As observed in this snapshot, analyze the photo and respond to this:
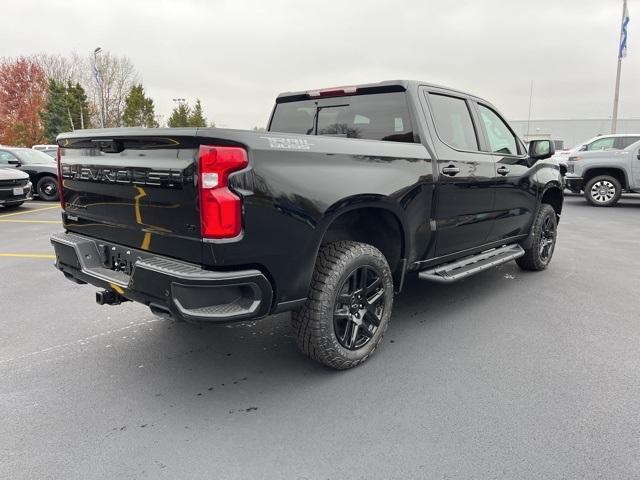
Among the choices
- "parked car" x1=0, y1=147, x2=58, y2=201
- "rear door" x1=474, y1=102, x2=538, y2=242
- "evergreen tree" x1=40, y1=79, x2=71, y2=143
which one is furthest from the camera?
"evergreen tree" x1=40, y1=79, x2=71, y2=143

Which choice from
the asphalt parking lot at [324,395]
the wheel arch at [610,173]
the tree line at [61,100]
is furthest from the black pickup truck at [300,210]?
the tree line at [61,100]

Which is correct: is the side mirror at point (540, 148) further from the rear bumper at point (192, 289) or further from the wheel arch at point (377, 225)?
the rear bumper at point (192, 289)

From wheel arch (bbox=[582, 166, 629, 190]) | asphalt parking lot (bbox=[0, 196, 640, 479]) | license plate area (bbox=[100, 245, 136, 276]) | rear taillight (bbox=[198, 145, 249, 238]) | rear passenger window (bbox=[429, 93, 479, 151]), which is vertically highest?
rear passenger window (bbox=[429, 93, 479, 151])

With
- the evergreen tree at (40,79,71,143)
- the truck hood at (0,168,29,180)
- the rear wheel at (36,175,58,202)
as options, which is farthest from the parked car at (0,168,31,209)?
the evergreen tree at (40,79,71,143)

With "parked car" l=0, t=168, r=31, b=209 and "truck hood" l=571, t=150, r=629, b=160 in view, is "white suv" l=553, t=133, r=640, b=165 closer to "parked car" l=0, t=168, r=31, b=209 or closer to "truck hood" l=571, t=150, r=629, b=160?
"truck hood" l=571, t=150, r=629, b=160

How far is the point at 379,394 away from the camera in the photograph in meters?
2.89

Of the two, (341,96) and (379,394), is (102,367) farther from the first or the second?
(341,96)

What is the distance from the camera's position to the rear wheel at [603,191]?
12.3 m

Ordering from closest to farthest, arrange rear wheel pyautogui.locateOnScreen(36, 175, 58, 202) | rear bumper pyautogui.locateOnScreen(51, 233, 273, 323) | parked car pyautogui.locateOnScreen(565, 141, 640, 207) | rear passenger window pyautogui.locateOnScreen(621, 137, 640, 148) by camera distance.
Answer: rear bumper pyautogui.locateOnScreen(51, 233, 273, 323), parked car pyautogui.locateOnScreen(565, 141, 640, 207), rear passenger window pyautogui.locateOnScreen(621, 137, 640, 148), rear wheel pyautogui.locateOnScreen(36, 175, 58, 202)

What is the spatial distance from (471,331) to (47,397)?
9.99 ft

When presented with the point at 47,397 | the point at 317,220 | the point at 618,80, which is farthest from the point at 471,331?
the point at 618,80

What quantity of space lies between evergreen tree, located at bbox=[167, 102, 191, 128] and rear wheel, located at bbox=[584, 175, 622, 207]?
51.0 metres

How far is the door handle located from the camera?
3.75 metres

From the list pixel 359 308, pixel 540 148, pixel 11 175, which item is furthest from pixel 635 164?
pixel 11 175
